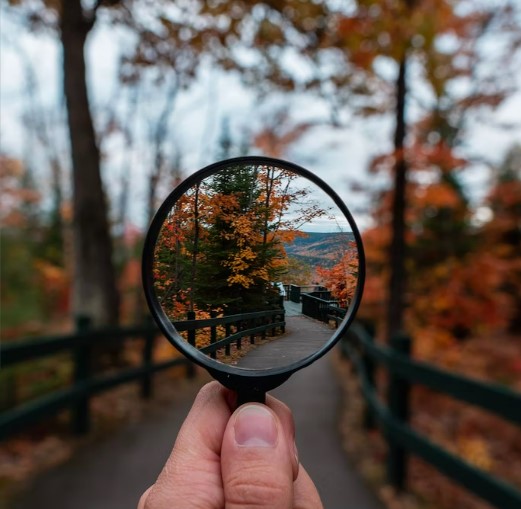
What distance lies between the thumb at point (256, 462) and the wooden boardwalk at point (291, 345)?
0.24 ft

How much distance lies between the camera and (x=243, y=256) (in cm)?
86

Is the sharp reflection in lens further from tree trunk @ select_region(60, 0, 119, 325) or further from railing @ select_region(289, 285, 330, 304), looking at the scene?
tree trunk @ select_region(60, 0, 119, 325)

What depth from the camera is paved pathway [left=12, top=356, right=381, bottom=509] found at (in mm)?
4109

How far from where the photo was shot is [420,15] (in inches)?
153

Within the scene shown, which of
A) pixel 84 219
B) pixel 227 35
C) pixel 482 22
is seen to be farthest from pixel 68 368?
pixel 482 22

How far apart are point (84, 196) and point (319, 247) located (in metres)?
6.41

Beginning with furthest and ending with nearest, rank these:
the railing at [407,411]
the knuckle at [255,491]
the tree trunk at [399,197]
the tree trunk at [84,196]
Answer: the tree trunk at [84,196] < the tree trunk at [399,197] < the railing at [407,411] < the knuckle at [255,491]

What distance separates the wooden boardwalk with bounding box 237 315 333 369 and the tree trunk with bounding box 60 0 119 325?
6350mm

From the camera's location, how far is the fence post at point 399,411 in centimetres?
478

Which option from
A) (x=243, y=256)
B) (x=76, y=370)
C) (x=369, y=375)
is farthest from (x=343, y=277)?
(x=369, y=375)

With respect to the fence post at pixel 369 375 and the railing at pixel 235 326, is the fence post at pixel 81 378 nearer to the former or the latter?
the fence post at pixel 369 375

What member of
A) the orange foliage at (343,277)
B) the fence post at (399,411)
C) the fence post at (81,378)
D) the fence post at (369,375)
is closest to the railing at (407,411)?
the fence post at (399,411)

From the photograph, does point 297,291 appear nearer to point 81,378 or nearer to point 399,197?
point 81,378

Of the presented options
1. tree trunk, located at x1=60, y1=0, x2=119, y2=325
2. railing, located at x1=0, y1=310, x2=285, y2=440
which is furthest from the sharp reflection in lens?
tree trunk, located at x1=60, y1=0, x2=119, y2=325
